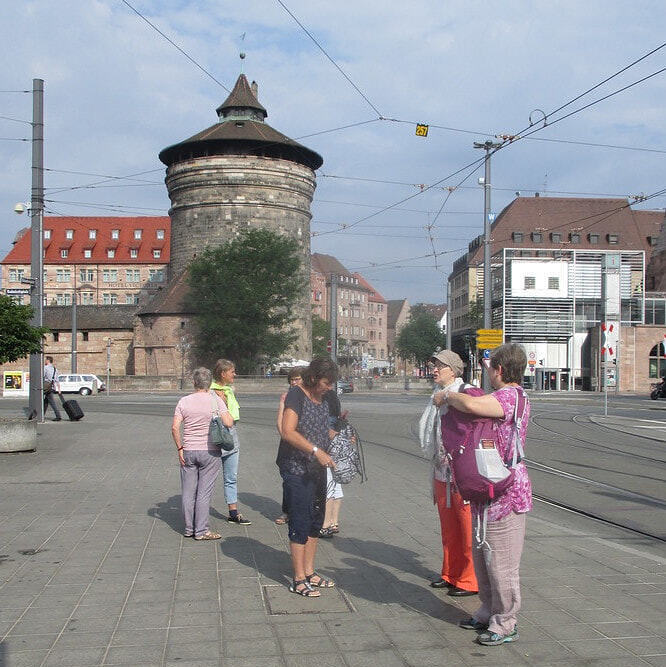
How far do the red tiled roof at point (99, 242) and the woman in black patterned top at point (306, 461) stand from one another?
10317cm

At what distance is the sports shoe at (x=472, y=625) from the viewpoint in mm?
5043

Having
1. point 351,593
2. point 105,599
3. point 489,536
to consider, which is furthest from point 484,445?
point 105,599

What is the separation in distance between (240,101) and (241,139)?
5.69 m

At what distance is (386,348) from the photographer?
155m

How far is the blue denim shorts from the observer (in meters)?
A: 5.71

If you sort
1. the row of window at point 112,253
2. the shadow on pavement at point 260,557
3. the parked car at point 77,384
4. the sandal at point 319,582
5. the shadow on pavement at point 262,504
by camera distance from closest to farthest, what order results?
the sandal at point 319,582
the shadow on pavement at point 260,557
the shadow on pavement at point 262,504
the parked car at point 77,384
the row of window at point 112,253

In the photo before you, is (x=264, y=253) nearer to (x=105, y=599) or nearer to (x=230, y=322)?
(x=230, y=322)

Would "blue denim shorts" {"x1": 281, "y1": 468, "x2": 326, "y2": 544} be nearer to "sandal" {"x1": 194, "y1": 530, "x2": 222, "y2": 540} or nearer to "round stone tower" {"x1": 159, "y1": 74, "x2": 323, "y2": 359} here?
"sandal" {"x1": 194, "y1": 530, "x2": 222, "y2": 540}

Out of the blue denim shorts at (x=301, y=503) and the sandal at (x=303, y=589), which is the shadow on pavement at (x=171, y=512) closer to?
the sandal at (x=303, y=589)

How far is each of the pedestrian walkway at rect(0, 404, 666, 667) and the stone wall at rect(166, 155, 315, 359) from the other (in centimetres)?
5400

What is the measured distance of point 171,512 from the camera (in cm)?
936

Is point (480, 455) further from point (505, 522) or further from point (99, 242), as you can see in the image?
point (99, 242)

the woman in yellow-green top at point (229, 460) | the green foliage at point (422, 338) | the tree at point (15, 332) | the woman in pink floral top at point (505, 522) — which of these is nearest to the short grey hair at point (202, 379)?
the woman in yellow-green top at point (229, 460)

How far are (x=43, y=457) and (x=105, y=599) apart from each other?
31.9 feet
